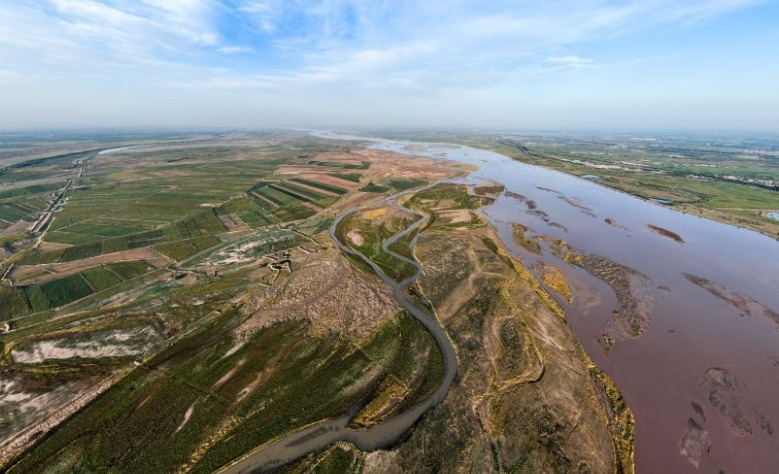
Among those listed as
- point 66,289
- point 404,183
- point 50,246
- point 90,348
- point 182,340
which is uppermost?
point 404,183

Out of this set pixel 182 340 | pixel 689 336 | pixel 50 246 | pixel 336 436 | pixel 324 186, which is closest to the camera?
pixel 336 436

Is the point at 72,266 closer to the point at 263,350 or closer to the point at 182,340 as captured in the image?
the point at 182,340

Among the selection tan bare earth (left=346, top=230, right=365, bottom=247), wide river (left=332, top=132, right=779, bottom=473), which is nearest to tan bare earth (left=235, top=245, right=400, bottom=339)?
tan bare earth (left=346, top=230, right=365, bottom=247)

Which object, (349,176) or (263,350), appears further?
(349,176)

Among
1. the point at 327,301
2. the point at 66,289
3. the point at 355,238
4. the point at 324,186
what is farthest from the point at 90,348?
the point at 324,186

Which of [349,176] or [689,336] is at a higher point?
[349,176]
